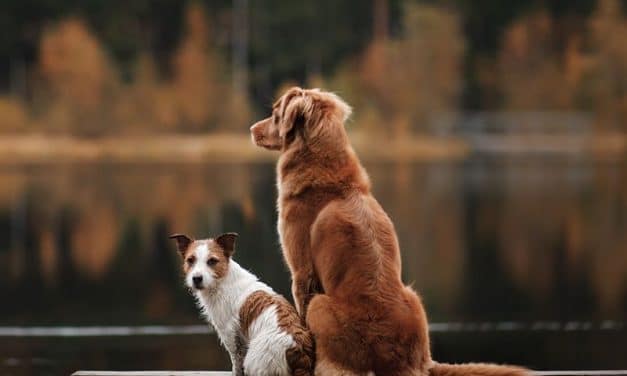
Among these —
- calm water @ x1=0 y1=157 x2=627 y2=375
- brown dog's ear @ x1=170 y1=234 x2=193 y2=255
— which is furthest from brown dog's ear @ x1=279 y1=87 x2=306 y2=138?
calm water @ x1=0 y1=157 x2=627 y2=375

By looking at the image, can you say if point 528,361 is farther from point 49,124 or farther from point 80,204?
point 49,124

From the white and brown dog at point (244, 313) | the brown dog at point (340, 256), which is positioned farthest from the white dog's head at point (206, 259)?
the brown dog at point (340, 256)

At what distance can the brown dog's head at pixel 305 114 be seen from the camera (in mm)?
4957

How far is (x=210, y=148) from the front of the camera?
6675 cm

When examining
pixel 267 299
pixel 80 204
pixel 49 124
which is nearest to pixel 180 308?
pixel 267 299

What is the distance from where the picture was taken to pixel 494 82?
73.3 meters

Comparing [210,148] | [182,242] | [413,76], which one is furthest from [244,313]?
[413,76]

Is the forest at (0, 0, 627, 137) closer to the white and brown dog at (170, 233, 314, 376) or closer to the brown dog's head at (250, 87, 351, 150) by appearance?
the brown dog's head at (250, 87, 351, 150)

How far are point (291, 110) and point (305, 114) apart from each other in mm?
67

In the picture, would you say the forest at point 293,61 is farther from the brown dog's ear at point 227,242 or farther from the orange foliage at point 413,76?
the brown dog's ear at point 227,242

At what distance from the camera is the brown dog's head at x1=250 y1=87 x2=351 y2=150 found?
496 cm

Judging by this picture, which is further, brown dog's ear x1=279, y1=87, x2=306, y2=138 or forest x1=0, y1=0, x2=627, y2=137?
forest x1=0, y1=0, x2=627, y2=137

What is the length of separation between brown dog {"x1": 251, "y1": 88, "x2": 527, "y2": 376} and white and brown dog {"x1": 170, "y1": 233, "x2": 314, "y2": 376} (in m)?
0.09

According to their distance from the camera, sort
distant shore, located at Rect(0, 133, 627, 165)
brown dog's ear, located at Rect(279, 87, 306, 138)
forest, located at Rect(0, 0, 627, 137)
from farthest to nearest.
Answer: forest, located at Rect(0, 0, 627, 137), distant shore, located at Rect(0, 133, 627, 165), brown dog's ear, located at Rect(279, 87, 306, 138)
